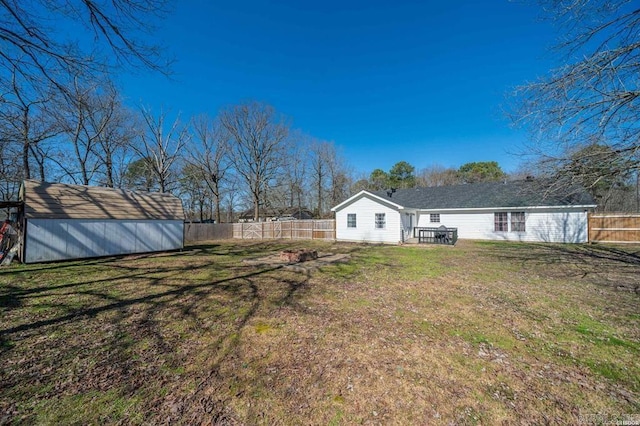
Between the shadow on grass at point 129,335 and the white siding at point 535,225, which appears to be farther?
the white siding at point 535,225

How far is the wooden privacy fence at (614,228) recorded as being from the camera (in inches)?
583

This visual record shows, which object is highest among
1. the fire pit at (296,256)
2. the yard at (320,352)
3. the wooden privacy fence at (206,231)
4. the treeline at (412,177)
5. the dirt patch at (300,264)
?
the treeline at (412,177)

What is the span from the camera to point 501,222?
17.9 meters

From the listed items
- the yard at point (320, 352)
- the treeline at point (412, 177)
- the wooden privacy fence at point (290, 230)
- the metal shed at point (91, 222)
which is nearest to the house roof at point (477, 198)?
the wooden privacy fence at point (290, 230)

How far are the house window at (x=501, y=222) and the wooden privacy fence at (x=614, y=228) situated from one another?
13.4 feet

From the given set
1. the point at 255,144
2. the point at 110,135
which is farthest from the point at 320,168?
the point at 110,135

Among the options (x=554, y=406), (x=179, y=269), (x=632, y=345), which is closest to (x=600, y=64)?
(x=632, y=345)

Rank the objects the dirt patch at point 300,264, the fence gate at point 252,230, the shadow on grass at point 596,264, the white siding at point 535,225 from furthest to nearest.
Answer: the fence gate at point 252,230, the white siding at point 535,225, the dirt patch at point 300,264, the shadow on grass at point 596,264

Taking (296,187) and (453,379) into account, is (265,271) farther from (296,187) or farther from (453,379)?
(296,187)

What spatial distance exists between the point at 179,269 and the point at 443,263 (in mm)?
9405

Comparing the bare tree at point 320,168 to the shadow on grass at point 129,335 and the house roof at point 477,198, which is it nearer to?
the house roof at point 477,198

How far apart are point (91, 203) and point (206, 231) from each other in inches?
434

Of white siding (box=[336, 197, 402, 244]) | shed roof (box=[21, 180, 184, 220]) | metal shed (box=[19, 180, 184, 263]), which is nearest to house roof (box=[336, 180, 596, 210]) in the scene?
white siding (box=[336, 197, 402, 244])

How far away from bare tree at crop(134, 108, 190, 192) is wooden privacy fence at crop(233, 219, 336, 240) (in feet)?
26.8
